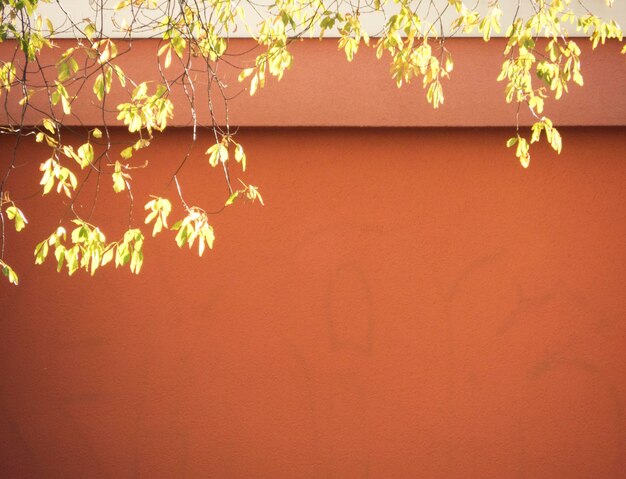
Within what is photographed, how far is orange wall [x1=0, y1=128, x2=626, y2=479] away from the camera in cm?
→ 463

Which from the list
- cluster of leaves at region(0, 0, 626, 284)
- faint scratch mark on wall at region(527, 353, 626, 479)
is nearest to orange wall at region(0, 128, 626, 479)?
faint scratch mark on wall at region(527, 353, 626, 479)

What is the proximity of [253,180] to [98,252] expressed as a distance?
1.74 m

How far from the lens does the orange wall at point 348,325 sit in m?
4.63

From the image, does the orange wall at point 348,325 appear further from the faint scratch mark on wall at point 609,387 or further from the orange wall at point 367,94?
the orange wall at point 367,94

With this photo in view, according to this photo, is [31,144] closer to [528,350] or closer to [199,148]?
[199,148]

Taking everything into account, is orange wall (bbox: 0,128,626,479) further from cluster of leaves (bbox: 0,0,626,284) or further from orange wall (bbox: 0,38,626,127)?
cluster of leaves (bbox: 0,0,626,284)

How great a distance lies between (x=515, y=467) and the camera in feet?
15.2

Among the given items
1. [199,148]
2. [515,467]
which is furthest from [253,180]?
[515,467]

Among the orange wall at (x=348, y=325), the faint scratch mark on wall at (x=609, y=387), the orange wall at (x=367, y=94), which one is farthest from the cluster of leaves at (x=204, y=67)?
the faint scratch mark on wall at (x=609, y=387)

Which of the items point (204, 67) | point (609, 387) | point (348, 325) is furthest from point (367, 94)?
point (609, 387)

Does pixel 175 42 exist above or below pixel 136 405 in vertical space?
above

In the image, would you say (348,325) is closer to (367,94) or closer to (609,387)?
(367,94)

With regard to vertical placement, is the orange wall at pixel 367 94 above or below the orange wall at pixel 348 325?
above

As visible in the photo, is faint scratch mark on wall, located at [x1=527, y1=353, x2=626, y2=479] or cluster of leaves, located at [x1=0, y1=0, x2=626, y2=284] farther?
faint scratch mark on wall, located at [x1=527, y1=353, x2=626, y2=479]
